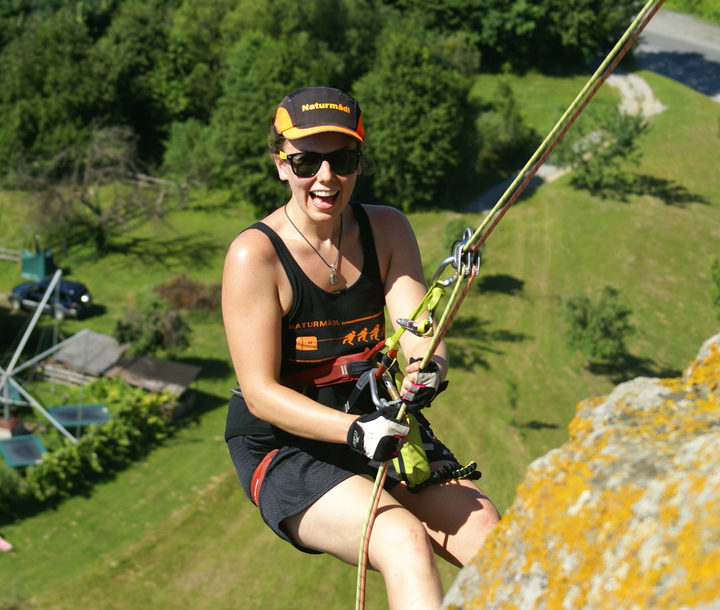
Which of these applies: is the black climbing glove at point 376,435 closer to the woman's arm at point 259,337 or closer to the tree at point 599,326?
the woman's arm at point 259,337

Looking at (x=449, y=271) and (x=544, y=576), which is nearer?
→ (x=544, y=576)

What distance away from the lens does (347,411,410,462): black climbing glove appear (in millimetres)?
2996

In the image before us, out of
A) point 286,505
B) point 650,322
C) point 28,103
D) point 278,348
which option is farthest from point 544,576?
point 28,103

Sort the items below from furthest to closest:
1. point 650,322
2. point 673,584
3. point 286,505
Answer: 1. point 650,322
2. point 286,505
3. point 673,584

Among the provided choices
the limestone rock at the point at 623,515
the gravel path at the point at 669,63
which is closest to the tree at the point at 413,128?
the gravel path at the point at 669,63

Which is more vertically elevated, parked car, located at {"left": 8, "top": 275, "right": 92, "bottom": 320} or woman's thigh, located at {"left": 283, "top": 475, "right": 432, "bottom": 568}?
woman's thigh, located at {"left": 283, "top": 475, "right": 432, "bottom": 568}

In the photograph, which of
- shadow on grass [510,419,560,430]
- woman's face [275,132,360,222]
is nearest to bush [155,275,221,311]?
shadow on grass [510,419,560,430]

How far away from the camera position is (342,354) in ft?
11.7

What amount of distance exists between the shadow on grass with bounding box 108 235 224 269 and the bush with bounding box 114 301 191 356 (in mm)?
8540

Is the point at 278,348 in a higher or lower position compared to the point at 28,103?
higher

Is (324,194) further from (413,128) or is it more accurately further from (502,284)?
(413,128)

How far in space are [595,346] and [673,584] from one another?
2703 cm

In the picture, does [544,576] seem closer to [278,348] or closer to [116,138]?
[278,348]

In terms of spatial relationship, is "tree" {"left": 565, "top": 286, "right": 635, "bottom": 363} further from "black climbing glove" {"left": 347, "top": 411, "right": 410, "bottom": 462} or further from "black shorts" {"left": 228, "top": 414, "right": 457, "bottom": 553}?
"black climbing glove" {"left": 347, "top": 411, "right": 410, "bottom": 462}
